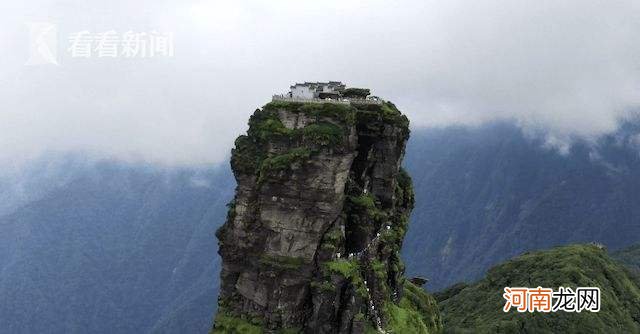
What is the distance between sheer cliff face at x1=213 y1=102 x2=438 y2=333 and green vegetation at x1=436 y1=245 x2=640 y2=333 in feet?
212

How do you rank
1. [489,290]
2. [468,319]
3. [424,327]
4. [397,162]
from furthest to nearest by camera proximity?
[489,290], [468,319], [424,327], [397,162]

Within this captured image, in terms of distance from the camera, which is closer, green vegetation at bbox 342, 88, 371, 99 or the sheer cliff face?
the sheer cliff face

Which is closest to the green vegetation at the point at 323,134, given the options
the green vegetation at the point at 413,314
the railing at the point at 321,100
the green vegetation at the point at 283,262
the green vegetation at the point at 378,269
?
the railing at the point at 321,100

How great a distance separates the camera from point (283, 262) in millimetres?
63312

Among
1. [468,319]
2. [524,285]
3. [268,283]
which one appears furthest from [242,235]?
[524,285]

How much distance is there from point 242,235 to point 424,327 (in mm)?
29533

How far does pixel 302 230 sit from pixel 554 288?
97519mm

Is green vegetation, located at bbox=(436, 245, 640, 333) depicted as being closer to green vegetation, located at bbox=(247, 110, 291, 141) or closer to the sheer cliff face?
the sheer cliff face

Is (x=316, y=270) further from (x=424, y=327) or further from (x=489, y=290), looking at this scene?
(x=489, y=290)

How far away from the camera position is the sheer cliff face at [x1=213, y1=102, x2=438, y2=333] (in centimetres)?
6278

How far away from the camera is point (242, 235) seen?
214ft

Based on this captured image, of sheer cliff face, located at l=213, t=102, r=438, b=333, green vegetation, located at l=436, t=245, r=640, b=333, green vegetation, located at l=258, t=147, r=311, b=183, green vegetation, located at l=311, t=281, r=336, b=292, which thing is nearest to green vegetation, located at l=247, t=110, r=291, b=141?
sheer cliff face, located at l=213, t=102, r=438, b=333

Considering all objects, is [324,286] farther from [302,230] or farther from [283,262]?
[302,230]

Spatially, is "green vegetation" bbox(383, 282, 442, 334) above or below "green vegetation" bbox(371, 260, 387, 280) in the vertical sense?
below
